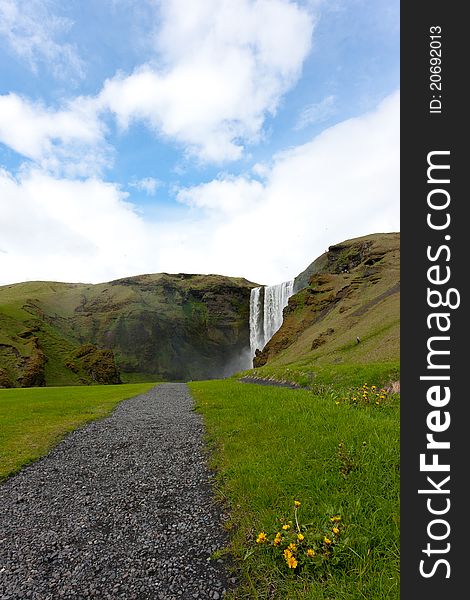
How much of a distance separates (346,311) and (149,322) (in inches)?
4004

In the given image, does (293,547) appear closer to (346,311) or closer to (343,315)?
(343,315)

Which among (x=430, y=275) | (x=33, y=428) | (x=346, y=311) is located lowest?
(x=33, y=428)

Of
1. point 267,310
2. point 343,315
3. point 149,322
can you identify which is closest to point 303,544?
point 343,315

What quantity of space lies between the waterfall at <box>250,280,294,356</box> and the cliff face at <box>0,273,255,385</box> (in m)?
43.4

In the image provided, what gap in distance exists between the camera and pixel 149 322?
144375 millimetres

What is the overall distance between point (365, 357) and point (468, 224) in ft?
114

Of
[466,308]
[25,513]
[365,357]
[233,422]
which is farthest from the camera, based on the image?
[365,357]

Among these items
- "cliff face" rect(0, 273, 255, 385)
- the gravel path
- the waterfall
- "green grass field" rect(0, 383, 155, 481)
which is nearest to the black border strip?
the gravel path

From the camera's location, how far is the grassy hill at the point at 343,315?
40062mm

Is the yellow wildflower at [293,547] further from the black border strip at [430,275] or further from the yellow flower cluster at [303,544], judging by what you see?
the black border strip at [430,275]

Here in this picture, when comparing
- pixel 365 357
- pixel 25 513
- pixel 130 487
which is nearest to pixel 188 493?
pixel 130 487

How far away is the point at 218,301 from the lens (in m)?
157

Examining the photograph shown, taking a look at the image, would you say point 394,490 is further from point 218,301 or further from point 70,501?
point 218,301

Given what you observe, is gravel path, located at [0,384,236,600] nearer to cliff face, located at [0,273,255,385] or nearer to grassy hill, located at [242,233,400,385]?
grassy hill, located at [242,233,400,385]
